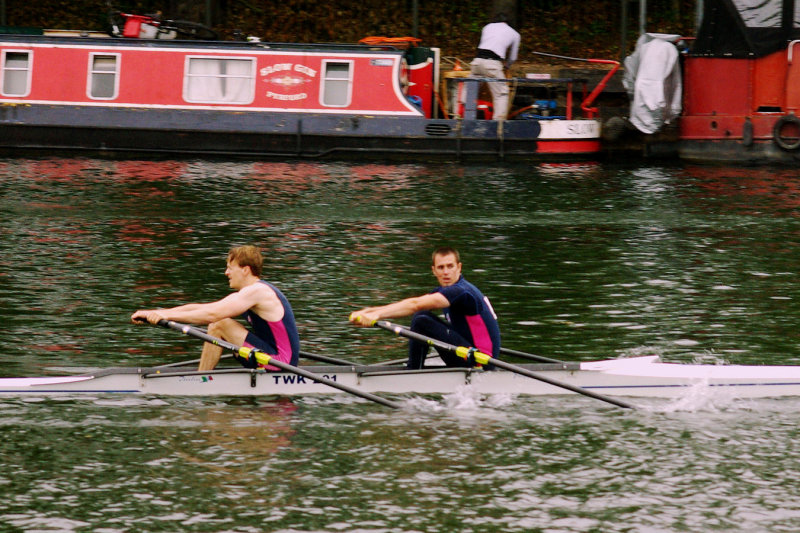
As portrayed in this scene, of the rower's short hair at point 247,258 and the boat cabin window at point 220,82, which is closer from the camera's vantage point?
the rower's short hair at point 247,258

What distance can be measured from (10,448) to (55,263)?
6.78 m

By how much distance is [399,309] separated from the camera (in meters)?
10.3

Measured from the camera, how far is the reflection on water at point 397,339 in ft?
27.6

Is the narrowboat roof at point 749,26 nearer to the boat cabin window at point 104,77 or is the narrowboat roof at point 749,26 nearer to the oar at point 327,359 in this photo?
the boat cabin window at point 104,77

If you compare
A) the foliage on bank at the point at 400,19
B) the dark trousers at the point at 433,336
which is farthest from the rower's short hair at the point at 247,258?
the foliage on bank at the point at 400,19

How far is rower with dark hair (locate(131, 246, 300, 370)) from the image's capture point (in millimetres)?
10078

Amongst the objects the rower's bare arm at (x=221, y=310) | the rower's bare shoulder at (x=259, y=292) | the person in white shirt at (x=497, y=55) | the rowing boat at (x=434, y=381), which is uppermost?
the person in white shirt at (x=497, y=55)

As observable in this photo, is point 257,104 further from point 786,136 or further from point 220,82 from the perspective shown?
point 786,136

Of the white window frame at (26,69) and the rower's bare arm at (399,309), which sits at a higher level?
the white window frame at (26,69)

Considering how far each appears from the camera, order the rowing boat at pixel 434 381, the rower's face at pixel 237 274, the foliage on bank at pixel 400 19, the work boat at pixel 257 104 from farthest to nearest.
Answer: the foliage on bank at pixel 400 19 < the work boat at pixel 257 104 < the rowing boat at pixel 434 381 < the rower's face at pixel 237 274

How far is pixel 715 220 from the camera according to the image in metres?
19.3

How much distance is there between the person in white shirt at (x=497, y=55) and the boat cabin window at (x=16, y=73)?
8.69 m

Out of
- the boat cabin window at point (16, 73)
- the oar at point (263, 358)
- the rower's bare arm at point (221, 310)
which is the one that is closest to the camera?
the oar at point (263, 358)

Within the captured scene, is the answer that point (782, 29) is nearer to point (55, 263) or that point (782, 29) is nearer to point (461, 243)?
point (461, 243)
